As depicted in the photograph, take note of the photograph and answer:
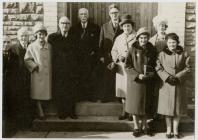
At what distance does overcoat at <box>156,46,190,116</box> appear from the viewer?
5.41 meters

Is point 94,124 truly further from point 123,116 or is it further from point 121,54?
point 121,54

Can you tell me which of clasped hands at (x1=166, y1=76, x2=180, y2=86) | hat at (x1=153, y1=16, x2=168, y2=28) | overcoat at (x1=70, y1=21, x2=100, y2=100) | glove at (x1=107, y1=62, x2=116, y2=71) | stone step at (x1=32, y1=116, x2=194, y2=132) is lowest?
stone step at (x1=32, y1=116, x2=194, y2=132)

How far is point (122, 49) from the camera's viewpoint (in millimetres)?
5562

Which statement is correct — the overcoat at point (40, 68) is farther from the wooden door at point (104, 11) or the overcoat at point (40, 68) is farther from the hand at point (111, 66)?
the hand at point (111, 66)

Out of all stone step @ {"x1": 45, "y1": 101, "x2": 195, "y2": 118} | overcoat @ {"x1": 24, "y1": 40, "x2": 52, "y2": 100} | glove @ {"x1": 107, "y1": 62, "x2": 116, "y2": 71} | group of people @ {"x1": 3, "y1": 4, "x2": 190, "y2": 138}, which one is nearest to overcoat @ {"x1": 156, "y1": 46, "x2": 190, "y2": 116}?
group of people @ {"x1": 3, "y1": 4, "x2": 190, "y2": 138}

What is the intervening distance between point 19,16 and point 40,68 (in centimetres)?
66

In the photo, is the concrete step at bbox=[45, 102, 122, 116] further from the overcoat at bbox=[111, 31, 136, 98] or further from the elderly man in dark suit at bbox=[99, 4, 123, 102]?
the elderly man in dark suit at bbox=[99, 4, 123, 102]

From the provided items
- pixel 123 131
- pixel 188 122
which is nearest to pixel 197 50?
pixel 188 122

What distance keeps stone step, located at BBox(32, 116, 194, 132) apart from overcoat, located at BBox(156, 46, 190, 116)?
0.20m

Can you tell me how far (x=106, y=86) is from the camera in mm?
5684

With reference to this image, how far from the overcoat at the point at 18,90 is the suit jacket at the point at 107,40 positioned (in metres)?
0.91

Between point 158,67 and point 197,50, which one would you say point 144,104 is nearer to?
point 158,67

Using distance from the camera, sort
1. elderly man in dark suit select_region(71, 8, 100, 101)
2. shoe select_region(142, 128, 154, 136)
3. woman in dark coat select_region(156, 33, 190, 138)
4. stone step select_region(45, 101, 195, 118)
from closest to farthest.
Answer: woman in dark coat select_region(156, 33, 190, 138) → shoe select_region(142, 128, 154, 136) → elderly man in dark suit select_region(71, 8, 100, 101) → stone step select_region(45, 101, 195, 118)

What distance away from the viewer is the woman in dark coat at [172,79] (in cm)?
540
